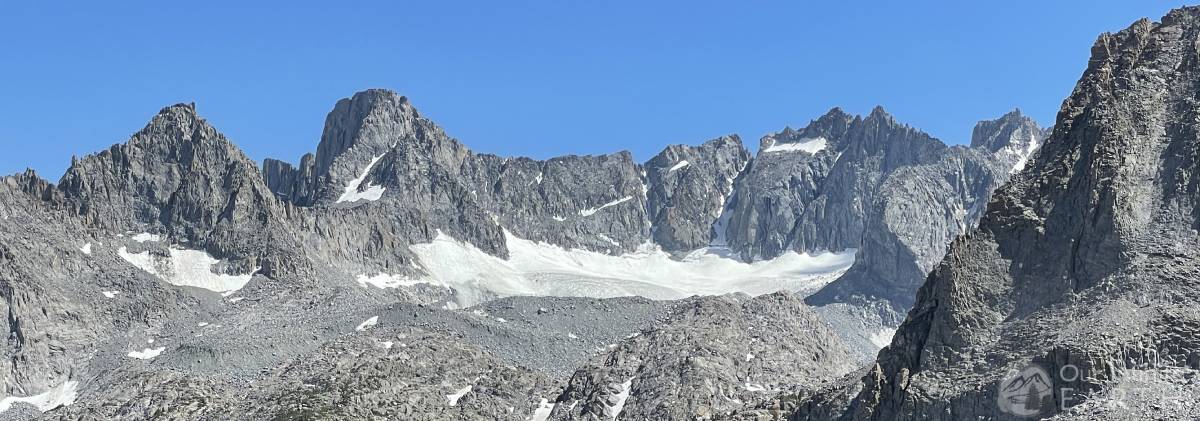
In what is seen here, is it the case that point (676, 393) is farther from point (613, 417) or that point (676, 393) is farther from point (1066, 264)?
point (1066, 264)

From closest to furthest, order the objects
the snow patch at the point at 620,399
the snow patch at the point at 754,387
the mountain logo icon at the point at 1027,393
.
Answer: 1. the mountain logo icon at the point at 1027,393
2. the snow patch at the point at 620,399
3. the snow patch at the point at 754,387

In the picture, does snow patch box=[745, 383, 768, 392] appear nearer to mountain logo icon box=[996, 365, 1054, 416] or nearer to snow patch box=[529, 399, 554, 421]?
snow patch box=[529, 399, 554, 421]

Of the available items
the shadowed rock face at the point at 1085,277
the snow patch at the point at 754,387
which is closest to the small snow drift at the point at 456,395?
the snow patch at the point at 754,387

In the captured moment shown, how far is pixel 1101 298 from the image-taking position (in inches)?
4210

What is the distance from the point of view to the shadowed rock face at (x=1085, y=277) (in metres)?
101

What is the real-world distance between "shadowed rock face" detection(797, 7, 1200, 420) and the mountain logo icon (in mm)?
232

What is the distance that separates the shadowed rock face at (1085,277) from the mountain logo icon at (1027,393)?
0.23 m

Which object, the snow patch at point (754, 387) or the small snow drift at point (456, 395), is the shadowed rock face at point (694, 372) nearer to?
the snow patch at point (754, 387)

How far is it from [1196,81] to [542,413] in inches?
3006

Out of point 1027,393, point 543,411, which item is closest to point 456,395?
point 543,411

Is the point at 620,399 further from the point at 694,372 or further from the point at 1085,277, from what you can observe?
the point at 1085,277

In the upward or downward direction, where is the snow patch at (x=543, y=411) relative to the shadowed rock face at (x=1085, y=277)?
downward

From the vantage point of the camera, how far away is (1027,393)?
101812 millimetres

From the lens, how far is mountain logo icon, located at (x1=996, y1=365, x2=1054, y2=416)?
101m
